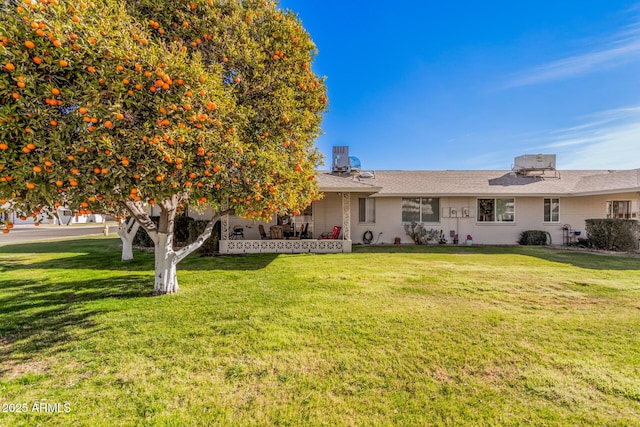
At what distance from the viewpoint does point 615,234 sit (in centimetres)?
1209

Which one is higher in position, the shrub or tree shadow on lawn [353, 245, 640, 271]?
the shrub

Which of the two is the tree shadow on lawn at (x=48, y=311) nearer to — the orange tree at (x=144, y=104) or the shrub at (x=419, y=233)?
the orange tree at (x=144, y=104)

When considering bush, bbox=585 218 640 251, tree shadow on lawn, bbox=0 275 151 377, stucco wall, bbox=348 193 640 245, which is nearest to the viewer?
tree shadow on lawn, bbox=0 275 151 377

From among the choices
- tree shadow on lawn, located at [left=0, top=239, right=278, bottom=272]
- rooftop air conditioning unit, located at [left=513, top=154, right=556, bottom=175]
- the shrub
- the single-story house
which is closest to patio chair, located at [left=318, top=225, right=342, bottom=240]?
the single-story house

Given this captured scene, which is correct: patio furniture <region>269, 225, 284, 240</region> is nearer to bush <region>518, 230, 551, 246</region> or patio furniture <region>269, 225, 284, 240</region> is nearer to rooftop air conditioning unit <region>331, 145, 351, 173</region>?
rooftop air conditioning unit <region>331, 145, 351, 173</region>

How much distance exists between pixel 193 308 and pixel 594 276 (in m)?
10.3

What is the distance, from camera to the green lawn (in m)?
2.59

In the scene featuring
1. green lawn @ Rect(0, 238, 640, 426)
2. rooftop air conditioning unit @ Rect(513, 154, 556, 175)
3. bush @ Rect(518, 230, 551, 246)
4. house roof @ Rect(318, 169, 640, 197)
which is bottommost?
green lawn @ Rect(0, 238, 640, 426)

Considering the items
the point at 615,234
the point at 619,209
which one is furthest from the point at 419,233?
the point at 619,209

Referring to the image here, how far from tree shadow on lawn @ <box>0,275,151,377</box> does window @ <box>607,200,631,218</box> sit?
21.4 meters

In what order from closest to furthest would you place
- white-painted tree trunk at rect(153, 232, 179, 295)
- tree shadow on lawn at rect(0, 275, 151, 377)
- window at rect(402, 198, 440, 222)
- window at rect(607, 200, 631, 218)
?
1. tree shadow on lawn at rect(0, 275, 151, 377)
2. white-painted tree trunk at rect(153, 232, 179, 295)
3. window at rect(607, 200, 631, 218)
4. window at rect(402, 198, 440, 222)

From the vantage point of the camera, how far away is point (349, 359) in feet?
11.3

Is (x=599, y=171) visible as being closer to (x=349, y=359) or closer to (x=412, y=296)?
(x=412, y=296)

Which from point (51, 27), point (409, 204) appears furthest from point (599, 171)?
point (51, 27)
